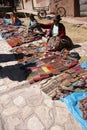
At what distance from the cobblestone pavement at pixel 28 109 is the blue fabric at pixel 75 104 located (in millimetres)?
89

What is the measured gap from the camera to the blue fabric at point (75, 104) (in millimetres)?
4481

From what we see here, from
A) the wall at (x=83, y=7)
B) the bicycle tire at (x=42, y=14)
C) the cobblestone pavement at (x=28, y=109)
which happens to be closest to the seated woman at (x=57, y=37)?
the cobblestone pavement at (x=28, y=109)

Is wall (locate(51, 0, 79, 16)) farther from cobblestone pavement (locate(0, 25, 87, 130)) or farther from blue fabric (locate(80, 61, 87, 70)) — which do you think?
cobblestone pavement (locate(0, 25, 87, 130))

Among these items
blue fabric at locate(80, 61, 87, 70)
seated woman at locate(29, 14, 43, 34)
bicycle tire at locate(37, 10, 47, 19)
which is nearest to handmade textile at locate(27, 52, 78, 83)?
blue fabric at locate(80, 61, 87, 70)

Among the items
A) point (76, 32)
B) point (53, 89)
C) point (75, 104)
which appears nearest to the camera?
point (75, 104)

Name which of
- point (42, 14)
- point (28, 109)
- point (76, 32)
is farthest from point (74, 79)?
point (42, 14)

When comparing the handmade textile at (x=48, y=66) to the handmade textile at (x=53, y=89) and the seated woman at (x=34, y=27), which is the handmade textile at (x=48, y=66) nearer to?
the handmade textile at (x=53, y=89)

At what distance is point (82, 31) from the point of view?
1123 centimetres

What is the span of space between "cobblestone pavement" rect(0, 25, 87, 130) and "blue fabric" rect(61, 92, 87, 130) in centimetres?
9

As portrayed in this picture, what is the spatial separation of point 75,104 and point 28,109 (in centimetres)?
116

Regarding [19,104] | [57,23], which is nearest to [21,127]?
[19,104]

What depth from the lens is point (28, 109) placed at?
202 inches

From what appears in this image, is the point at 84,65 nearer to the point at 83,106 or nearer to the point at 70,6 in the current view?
the point at 83,106

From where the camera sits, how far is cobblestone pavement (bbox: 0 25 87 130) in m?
4.58
